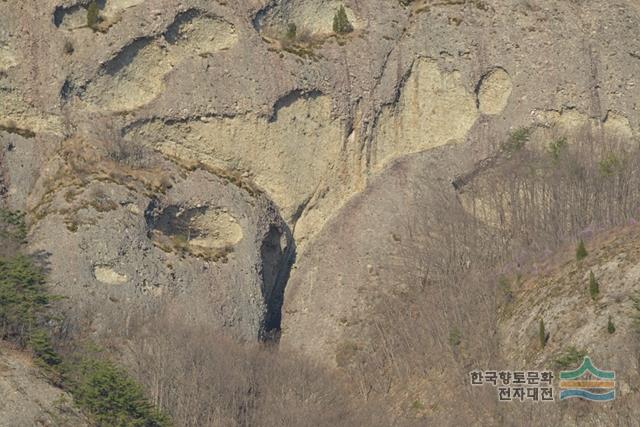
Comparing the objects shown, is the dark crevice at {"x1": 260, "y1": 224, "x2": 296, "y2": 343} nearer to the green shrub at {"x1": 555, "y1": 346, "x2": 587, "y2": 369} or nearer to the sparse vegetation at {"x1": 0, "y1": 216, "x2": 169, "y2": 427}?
the sparse vegetation at {"x1": 0, "y1": 216, "x2": 169, "y2": 427}

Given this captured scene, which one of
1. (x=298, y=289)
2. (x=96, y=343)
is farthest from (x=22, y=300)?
(x=298, y=289)

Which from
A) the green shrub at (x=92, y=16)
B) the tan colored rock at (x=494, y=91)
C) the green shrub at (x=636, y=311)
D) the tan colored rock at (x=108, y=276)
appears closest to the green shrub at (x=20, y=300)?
the tan colored rock at (x=108, y=276)

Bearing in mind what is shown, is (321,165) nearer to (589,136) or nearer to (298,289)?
(298,289)

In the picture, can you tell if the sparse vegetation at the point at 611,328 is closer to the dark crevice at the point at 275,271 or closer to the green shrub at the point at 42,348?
the dark crevice at the point at 275,271

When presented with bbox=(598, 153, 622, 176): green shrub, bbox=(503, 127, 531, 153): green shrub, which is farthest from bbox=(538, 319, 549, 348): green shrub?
bbox=(503, 127, 531, 153): green shrub

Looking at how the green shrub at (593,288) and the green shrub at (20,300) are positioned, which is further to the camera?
the green shrub at (593,288)

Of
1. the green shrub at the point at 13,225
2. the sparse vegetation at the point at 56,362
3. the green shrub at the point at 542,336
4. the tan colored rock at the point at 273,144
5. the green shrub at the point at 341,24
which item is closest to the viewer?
the sparse vegetation at the point at 56,362

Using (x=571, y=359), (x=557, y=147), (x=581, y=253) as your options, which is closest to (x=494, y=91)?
(x=557, y=147)
